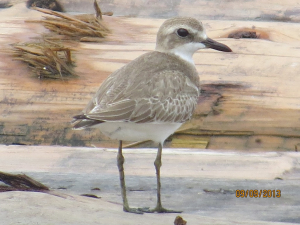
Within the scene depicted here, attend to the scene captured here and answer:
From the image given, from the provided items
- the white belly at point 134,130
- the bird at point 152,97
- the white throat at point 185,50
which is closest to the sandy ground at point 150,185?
the bird at point 152,97

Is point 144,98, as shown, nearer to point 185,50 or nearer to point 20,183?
point 185,50

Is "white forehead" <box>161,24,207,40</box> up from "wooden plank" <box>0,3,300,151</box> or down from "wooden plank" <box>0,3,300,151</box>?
up

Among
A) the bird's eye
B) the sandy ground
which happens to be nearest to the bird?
the bird's eye

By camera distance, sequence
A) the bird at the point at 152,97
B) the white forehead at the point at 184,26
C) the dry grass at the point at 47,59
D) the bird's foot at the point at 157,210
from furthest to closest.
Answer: the dry grass at the point at 47,59 → the white forehead at the point at 184,26 → the bird at the point at 152,97 → the bird's foot at the point at 157,210

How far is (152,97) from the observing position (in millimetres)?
3693

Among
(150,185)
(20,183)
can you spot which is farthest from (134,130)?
(20,183)

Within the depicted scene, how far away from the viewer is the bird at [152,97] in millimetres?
3496

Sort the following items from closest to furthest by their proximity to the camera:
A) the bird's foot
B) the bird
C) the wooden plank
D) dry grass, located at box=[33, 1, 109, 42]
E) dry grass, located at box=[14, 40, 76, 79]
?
1. the bird's foot
2. the bird
3. the wooden plank
4. dry grass, located at box=[14, 40, 76, 79]
5. dry grass, located at box=[33, 1, 109, 42]

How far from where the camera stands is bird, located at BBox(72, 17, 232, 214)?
3496 mm
